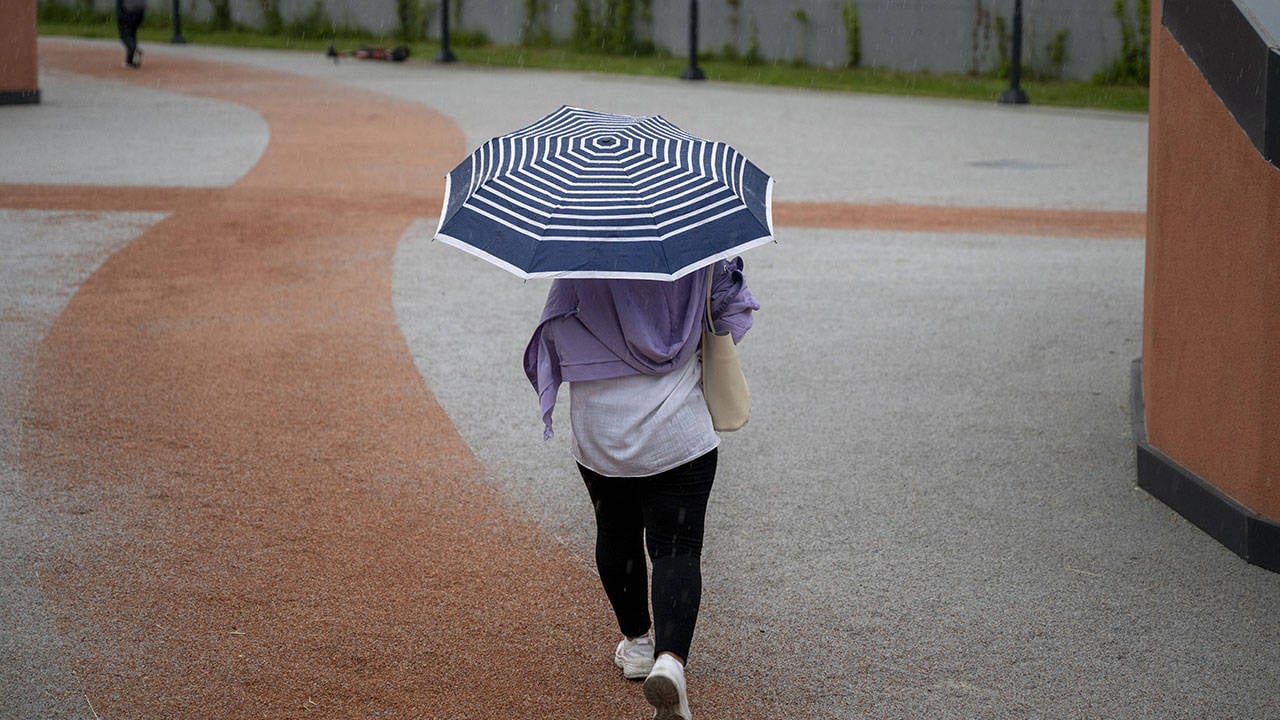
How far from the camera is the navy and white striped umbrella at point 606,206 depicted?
363 cm

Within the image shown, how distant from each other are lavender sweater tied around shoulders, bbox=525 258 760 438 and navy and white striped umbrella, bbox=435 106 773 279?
0.67 feet

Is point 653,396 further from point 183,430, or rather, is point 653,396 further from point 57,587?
point 183,430

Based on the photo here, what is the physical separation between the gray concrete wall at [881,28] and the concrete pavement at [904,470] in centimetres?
1184

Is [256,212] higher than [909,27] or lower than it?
lower

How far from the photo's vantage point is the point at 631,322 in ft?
12.5

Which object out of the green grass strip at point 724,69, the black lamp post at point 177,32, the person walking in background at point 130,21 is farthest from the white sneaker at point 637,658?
the black lamp post at point 177,32

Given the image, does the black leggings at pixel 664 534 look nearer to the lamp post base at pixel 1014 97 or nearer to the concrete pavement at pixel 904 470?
the concrete pavement at pixel 904 470

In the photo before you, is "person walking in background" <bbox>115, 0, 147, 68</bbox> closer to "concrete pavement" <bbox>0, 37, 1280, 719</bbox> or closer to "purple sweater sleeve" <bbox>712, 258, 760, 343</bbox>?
"concrete pavement" <bbox>0, 37, 1280, 719</bbox>

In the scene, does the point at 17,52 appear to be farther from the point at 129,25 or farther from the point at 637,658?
the point at 637,658

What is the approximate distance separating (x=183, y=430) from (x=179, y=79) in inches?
752

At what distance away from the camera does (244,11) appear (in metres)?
36.4

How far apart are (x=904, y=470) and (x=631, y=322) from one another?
2.96 meters

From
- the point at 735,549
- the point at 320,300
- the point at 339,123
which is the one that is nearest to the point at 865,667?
the point at 735,549

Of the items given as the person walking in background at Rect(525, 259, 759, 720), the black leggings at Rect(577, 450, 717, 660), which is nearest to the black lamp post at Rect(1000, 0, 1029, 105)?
the person walking in background at Rect(525, 259, 759, 720)
